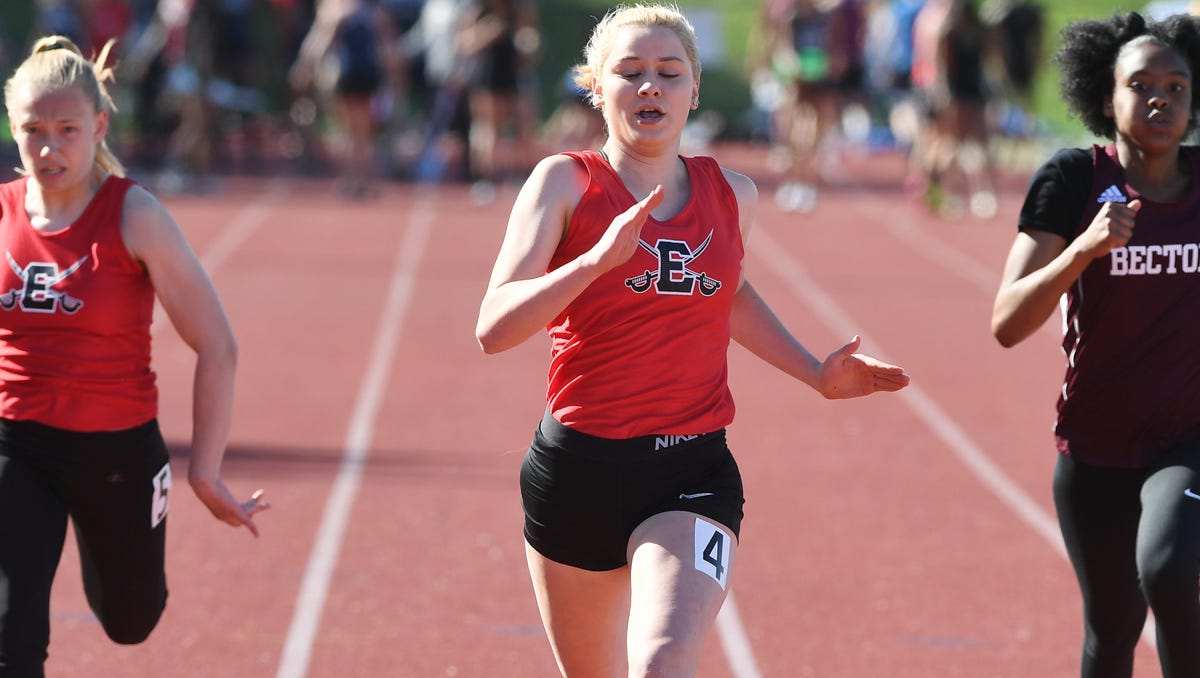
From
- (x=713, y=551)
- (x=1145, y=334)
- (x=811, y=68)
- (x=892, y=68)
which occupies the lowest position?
(x=892, y=68)

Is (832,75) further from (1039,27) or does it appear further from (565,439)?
(565,439)

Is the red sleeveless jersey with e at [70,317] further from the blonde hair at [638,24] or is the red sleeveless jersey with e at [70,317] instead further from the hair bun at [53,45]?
the blonde hair at [638,24]

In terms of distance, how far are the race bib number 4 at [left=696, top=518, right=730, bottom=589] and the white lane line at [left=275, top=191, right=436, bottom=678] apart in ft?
7.77

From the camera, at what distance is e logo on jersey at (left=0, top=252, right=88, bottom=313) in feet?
12.6

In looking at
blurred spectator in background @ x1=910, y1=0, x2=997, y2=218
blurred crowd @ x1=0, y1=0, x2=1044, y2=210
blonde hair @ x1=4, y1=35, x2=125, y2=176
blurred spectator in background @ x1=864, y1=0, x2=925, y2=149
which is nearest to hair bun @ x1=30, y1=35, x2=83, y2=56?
blonde hair @ x1=4, y1=35, x2=125, y2=176

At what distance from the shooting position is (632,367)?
3512mm

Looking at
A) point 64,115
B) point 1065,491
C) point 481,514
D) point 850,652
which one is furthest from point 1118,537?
point 481,514

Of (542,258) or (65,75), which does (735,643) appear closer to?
(542,258)

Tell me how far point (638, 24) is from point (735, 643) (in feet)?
9.70

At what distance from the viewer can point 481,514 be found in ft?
24.5

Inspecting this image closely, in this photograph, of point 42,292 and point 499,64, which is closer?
point 42,292

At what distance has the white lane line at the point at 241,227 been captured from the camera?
552 inches

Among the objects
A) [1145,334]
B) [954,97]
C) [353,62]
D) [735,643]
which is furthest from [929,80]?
[1145,334]

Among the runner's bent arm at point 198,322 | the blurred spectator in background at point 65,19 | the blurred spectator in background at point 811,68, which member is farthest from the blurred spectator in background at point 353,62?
the runner's bent arm at point 198,322
